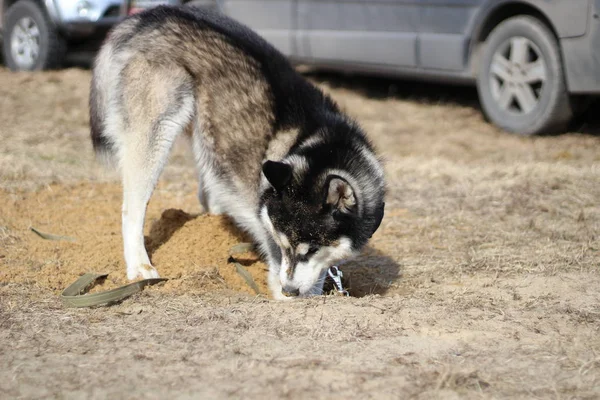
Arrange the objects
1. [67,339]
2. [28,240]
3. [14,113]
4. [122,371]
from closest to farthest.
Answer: [122,371]
[67,339]
[28,240]
[14,113]

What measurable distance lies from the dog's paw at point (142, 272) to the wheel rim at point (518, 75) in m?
4.94

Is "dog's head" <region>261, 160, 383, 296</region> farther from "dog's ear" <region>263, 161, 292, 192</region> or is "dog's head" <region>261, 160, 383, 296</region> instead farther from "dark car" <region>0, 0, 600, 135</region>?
"dark car" <region>0, 0, 600, 135</region>

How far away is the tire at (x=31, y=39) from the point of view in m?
10.9

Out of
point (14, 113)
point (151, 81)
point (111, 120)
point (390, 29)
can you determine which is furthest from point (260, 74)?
point (14, 113)

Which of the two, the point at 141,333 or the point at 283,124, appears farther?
the point at 283,124

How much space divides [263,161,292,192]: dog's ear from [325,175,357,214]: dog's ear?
226mm

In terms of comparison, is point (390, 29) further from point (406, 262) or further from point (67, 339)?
point (67, 339)

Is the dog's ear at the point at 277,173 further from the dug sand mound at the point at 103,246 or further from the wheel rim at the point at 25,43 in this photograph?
the wheel rim at the point at 25,43

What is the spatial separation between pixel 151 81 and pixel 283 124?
0.88m

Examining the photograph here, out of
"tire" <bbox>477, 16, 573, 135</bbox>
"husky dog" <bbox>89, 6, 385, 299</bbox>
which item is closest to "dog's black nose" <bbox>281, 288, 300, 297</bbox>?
"husky dog" <bbox>89, 6, 385, 299</bbox>

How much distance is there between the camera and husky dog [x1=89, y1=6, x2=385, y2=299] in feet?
15.2

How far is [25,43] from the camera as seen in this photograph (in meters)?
11.3

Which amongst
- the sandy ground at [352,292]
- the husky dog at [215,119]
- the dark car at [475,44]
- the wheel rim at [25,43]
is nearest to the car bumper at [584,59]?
the dark car at [475,44]

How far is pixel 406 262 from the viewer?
529cm
